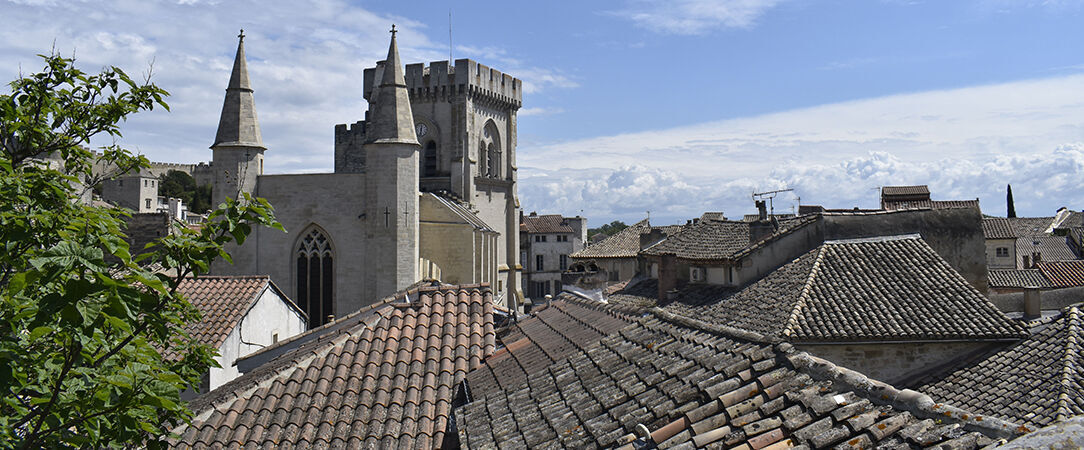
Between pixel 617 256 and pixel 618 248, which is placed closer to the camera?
pixel 617 256

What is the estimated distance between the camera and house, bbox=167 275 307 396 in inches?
686

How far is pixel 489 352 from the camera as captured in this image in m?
11.3

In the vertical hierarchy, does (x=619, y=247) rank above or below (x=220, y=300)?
Answer: above

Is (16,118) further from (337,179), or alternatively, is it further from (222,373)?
(337,179)

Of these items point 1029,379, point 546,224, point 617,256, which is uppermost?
point 546,224

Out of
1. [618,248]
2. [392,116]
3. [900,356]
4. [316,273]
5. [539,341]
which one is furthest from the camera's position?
[618,248]

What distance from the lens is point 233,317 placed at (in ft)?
60.0

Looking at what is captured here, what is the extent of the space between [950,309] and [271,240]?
2504cm

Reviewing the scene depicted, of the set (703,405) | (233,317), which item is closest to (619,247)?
(233,317)

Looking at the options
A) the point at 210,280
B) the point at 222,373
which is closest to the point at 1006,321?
the point at 222,373

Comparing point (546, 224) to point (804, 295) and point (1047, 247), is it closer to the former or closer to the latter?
point (1047, 247)

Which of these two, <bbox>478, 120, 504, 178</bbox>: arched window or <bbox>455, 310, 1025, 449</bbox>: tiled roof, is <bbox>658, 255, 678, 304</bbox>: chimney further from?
<bbox>478, 120, 504, 178</bbox>: arched window

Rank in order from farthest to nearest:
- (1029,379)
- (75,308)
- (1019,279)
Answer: (1019,279) → (1029,379) → (75,308)

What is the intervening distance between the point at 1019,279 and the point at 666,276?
65.3 ft
